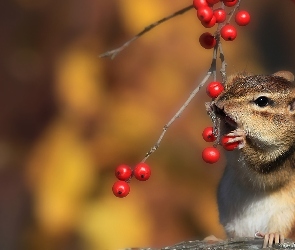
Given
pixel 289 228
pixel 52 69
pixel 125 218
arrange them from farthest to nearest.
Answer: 1. pixel 52 69
2. pixel 125 218
3. pixel 289 228

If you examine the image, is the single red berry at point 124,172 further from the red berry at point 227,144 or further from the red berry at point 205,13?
the red berry at point 205,13

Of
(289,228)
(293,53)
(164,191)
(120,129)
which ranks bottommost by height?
(289,228)

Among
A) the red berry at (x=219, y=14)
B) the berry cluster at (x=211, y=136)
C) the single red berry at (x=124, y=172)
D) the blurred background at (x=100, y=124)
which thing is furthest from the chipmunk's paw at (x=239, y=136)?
the blurred background at (x=100, y=124)

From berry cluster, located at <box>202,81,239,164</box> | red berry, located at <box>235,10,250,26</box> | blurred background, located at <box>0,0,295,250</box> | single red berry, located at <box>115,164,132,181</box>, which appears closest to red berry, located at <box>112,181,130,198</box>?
single red berry, located at <box>115,164,132,181</box>

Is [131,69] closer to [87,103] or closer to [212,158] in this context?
[87,103]

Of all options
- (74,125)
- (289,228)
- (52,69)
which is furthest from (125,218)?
(289,228)

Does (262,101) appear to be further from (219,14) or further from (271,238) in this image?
(219,14)

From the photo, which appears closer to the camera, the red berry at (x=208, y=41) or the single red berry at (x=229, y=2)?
the single red berry at (x=229, y=2)

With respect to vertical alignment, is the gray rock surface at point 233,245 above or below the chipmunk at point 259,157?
below
